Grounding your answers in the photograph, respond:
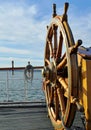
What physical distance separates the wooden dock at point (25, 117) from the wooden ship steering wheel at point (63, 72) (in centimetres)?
29

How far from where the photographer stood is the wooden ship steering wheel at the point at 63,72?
3.73m

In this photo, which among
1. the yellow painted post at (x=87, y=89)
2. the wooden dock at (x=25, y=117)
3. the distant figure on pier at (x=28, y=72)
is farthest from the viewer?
the distant figure on pier at (x=28, y=72)

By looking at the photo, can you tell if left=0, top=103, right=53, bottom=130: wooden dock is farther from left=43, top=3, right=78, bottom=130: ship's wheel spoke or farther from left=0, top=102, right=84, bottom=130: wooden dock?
left=43, top=3, right=78, bottom=130: ship's wheel spoke

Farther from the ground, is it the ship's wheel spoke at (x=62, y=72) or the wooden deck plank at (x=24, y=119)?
the ship's wheel spoke at (x=62, y=72)

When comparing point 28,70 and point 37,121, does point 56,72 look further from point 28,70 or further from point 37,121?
point 28,70

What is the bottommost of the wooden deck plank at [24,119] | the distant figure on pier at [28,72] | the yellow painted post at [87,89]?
the wooden deck plank at [24,119]

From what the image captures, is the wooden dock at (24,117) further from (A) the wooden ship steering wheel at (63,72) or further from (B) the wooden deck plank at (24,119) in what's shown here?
(A) the wooden ship steering wheel at (63,72)

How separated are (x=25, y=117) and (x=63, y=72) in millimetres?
2481

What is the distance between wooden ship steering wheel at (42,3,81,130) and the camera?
3727 millimetres

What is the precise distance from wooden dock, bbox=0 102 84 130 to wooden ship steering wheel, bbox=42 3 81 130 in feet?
0.94

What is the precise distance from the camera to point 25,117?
644cm

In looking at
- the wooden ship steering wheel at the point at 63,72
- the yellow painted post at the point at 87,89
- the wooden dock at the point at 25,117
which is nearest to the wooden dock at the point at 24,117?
the wooden dock at the point at 25,117

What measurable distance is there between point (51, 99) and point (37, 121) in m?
0.90

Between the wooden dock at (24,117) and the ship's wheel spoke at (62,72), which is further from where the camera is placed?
the wooden dock at (24,117)
